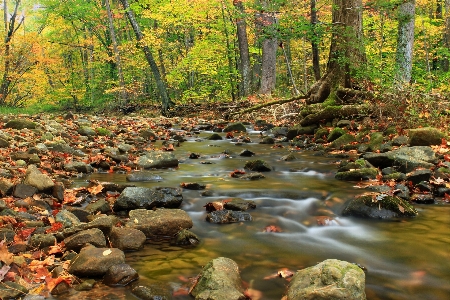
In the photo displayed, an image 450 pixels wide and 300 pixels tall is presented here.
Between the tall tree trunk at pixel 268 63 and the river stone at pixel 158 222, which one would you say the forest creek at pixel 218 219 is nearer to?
the river stone at pixel 158 222

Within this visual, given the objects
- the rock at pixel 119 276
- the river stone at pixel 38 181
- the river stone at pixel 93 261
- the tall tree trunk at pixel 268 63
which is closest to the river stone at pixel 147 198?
the river stone at pixel 38 181

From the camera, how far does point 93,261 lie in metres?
3.03

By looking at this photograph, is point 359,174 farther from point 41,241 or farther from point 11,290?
point 11,290

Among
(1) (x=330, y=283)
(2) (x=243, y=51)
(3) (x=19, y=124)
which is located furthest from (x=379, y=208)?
(2) (x=243, y=51)

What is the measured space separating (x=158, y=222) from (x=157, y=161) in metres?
3.53

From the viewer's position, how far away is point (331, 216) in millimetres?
4707

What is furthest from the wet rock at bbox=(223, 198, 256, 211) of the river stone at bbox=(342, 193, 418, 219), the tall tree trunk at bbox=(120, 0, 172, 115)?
the tall tree trunk at bbox=(120, 0, 172, 115)

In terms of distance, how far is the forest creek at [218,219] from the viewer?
3.02 m

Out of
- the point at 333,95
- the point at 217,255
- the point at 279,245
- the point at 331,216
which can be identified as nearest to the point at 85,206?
the point at 217,255

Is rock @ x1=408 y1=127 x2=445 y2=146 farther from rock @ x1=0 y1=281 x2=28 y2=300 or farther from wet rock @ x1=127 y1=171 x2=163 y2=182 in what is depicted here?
rock @ x1=0 y1=281 x2=28 y2=300

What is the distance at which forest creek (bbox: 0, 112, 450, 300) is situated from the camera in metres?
3.02

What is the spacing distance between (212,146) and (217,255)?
22.0 feet

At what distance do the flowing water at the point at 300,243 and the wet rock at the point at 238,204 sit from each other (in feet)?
0.34

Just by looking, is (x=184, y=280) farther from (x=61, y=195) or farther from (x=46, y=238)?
(x=61, y=195)
